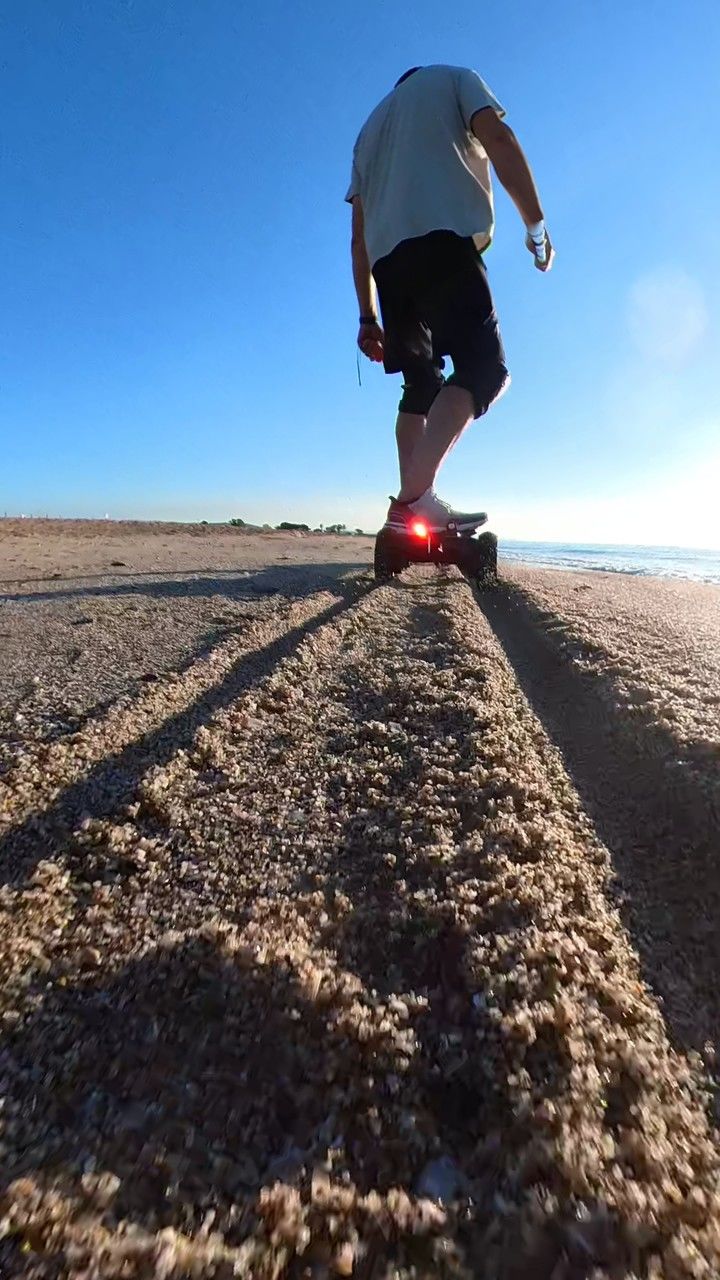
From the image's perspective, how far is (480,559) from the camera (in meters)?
3.02

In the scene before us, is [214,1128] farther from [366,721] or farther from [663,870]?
[366,721]

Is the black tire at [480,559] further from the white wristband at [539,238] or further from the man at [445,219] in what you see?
the white wristband at [539,238]

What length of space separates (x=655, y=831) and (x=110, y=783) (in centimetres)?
73

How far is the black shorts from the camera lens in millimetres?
2457

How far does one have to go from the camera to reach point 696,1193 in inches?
16.0

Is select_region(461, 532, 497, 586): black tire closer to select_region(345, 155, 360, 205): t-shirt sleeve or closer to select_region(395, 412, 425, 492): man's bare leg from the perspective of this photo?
select_region(395, 412, 425, 492): man's bare leg

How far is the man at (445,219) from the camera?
95.2 inches

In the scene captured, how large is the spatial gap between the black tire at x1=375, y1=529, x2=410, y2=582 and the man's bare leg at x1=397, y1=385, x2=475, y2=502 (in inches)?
15.0

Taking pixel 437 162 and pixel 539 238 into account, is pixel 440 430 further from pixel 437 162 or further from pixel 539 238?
pixel 437 162

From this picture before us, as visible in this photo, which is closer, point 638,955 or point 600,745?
point 638,955

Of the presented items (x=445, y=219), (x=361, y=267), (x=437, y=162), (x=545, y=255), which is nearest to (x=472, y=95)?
(x=437, y=162)

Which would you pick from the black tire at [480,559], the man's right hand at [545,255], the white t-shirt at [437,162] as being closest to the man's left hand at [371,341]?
the white t-shirt at [437,162]

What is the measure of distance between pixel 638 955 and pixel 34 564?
14.5 feet

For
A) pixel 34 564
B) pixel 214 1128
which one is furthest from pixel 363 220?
pixel 214 1128
